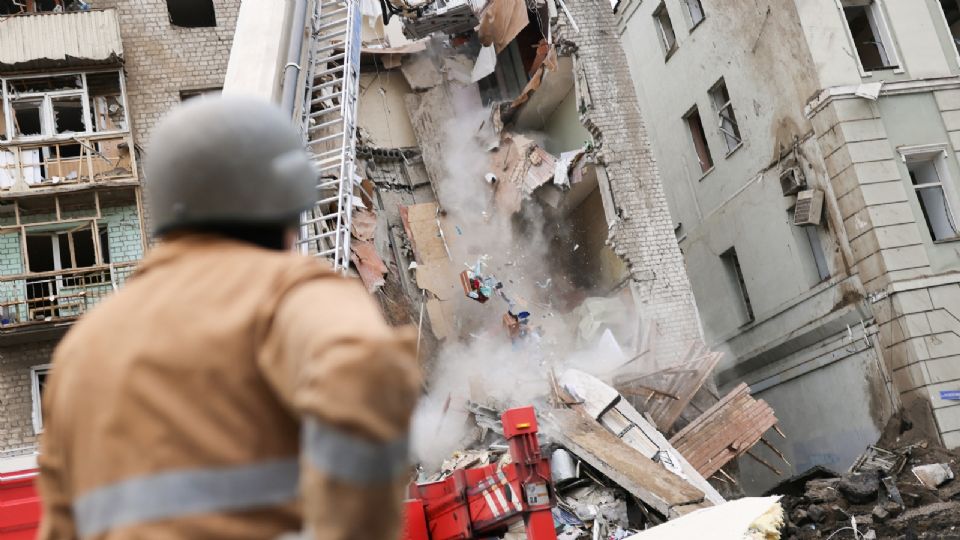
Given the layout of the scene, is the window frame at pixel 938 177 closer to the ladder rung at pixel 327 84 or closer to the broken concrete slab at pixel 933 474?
the broken concrete slab at pixel 933 474

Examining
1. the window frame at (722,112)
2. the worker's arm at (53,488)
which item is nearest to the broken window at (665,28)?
the window frame at (722,112)

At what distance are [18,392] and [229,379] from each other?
1806 centimetres

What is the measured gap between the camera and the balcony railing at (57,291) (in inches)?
691

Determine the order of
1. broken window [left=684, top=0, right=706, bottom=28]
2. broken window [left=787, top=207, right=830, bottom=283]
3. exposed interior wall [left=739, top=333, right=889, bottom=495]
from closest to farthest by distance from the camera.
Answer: exposed interior wall [left=739, top=333, right=889, bottom=495] < broken window [left=787, top=207, right=830, bottom=283] < broken window [left=684, top=0, right=706, bottom=28]

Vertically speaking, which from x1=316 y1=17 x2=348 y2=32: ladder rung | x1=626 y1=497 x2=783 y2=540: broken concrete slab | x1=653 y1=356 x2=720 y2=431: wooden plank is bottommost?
x1=626 y1=497 x2=783 y2=540: broken concrete slab

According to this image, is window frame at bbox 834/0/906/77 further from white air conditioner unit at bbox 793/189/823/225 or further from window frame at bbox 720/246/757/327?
window frame at bbox 720/246/757/327

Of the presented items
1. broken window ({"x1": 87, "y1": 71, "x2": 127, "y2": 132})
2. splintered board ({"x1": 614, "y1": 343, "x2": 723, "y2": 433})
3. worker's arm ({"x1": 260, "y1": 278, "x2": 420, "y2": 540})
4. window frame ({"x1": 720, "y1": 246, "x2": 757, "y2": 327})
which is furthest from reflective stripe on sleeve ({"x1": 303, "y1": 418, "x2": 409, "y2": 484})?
window frame ({"x1": 720, "y1": 246, "x2": 757, "y2": 327})

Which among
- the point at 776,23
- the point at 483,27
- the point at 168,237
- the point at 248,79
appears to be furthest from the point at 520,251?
the point at 168,237

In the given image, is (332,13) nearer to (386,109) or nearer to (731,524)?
(731,524)

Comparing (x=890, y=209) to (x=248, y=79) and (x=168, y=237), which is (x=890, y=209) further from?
(x=168, y=237)

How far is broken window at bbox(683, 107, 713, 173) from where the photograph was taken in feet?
71.3

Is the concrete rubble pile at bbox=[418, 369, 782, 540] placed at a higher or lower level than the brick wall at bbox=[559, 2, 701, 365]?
lower

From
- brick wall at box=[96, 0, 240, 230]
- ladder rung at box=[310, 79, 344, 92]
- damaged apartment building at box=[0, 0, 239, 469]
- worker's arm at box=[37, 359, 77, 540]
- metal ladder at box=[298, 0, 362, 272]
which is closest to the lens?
worker's arm at box=[37, 359, 77, 540]

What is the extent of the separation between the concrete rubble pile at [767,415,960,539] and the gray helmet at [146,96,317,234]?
39.6ft
